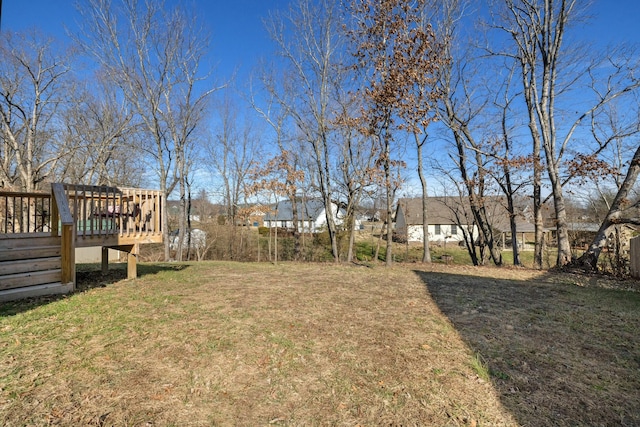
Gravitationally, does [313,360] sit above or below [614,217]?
below

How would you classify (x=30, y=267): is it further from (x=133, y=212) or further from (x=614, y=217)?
(x=614, y=217)

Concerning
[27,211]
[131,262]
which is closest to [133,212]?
[131,262]

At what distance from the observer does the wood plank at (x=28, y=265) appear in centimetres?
425

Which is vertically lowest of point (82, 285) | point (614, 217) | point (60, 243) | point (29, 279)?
point (82, 285)

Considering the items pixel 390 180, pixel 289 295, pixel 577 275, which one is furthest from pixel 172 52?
pixel 577 275

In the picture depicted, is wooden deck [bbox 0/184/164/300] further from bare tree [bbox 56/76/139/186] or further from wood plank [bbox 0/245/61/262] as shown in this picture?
bare tree [bbox 56/76/139/186]

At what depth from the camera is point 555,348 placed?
302cm

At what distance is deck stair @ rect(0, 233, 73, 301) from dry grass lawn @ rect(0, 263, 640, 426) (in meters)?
0.28

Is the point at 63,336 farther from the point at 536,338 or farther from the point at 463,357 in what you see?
the point at 536,338

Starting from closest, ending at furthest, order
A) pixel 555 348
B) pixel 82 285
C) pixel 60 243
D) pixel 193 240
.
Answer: pixel 555 348 → pixel 60 243 → pixel 82 285 → pixel 193 240

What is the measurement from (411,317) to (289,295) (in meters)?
1.80

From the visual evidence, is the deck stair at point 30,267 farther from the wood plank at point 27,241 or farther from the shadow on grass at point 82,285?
the shadow on grass at point 82,285

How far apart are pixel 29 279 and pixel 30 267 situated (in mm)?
198

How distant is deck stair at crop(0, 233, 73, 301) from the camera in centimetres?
418
